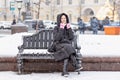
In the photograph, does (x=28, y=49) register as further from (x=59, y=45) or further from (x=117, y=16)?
(x=117, y=16)

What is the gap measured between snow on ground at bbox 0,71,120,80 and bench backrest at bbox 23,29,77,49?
809 millimetres

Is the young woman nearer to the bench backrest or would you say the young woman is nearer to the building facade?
the bench backrest

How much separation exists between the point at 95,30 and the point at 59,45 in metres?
23.5

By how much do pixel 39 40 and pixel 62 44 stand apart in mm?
943

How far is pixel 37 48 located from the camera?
1000 centimetres

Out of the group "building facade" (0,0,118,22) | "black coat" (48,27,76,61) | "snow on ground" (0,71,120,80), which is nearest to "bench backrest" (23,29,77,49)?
"black coat" (48,27,76,61)

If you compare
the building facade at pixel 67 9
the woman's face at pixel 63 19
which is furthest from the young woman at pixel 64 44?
the building facade at pixel 67 9

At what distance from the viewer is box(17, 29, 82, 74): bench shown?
9211 millimetres

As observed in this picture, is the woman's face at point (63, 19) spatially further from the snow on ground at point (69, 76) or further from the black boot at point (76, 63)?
the snow on ground at point (69, 76)

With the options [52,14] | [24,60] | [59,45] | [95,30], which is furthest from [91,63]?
[52,14]

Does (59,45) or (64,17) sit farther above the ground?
(64,17)

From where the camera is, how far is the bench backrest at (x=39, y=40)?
988 cm

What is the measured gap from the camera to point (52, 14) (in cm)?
8000

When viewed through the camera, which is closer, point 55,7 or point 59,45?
point 59,45
